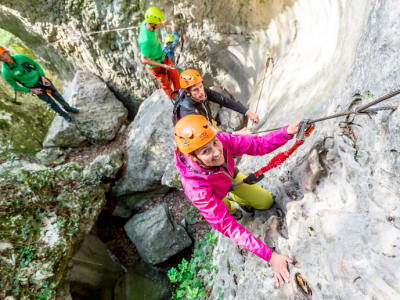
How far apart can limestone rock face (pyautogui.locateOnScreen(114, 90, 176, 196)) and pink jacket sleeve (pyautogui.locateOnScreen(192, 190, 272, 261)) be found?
4312mm

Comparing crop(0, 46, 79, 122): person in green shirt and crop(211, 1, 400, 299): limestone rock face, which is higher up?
crop(0, 46, 79, 122): person in green shirt

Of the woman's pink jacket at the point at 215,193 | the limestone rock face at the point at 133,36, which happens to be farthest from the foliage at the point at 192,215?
the woman's pink jacket at the point at 215,193

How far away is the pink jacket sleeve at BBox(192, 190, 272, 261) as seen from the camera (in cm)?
206

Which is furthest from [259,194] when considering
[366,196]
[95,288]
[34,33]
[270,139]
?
[34,33]

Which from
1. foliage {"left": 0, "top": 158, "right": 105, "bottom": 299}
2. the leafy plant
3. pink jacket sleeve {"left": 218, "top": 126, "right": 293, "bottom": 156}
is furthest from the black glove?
the leafy plant

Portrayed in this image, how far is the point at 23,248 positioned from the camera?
412cm

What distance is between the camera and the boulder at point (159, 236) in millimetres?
5789

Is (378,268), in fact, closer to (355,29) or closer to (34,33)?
(355,29)

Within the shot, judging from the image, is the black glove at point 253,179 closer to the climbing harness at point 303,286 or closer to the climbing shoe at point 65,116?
the climbing harness at point 303,286

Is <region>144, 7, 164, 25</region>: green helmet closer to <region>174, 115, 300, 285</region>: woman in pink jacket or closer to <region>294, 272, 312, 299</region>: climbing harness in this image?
<region>174, 115, 300, 285</region>: woman in pink jacket

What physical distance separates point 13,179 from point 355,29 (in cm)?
673

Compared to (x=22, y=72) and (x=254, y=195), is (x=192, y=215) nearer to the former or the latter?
(x=254, y=195)

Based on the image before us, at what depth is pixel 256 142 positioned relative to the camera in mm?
2367

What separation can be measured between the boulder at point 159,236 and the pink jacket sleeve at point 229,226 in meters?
4.09
